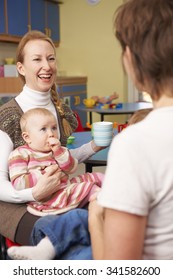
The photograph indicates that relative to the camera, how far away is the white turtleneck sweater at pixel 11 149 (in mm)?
1373

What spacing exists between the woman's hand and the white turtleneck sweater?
0.03 m

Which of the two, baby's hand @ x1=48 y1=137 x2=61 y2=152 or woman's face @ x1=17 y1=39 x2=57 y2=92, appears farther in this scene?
woman's face @ x1=17 y1=39 x2=57 y2=92

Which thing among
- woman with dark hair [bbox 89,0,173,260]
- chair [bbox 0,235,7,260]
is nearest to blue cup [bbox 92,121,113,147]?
chair [bbox 0,235,7,260]

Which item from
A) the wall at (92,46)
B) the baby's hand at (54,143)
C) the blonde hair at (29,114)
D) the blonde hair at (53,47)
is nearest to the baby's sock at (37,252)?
the baby's hand at (54,143)

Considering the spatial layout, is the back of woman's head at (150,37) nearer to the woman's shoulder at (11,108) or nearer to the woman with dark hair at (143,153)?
the woman with dark hair at (143,153)

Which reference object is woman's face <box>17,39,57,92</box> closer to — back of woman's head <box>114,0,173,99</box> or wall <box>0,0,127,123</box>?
back of woman's head <box>114,0,173,99</box>

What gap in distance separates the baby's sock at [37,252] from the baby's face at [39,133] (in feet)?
1.45

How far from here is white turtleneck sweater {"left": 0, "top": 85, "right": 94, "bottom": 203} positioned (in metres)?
1.37

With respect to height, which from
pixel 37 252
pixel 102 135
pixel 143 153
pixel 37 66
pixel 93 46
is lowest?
pixel 37 252

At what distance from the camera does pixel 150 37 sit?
72cm

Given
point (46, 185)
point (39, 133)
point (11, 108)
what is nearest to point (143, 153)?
point (46, 185)

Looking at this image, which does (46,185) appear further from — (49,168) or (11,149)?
(11,149)

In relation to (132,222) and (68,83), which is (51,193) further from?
(68,83)

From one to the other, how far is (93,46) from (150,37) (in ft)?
19.5
